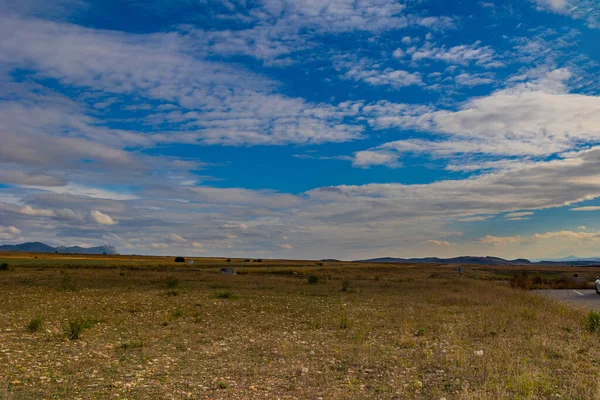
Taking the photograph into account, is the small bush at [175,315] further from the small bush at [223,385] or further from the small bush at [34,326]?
the small bush at [223,385]

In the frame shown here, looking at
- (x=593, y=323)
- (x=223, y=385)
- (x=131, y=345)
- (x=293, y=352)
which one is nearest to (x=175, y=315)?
(x=131, y=345)

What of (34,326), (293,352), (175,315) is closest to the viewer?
(293,352)

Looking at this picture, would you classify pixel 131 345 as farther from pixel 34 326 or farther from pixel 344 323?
pixel 344 323

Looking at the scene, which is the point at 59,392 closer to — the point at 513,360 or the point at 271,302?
the point at 513,360

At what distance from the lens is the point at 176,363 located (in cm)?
1310

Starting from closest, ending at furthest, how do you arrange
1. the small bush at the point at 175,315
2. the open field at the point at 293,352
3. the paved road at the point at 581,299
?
the open field at the point at 293,352 → the small bush at the point at 175,315 → the paved road at the point at 581,299

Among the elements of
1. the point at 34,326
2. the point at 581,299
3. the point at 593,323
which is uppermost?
the point at 593,323

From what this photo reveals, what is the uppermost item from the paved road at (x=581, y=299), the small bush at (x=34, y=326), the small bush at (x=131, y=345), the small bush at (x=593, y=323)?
the small bush at (x=593, y=323)

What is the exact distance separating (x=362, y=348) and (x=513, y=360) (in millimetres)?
4612

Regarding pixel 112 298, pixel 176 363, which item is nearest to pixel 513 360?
pixel 176 363

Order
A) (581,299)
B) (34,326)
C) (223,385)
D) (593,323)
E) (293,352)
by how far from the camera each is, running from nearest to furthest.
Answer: (223,385) → (293,352) → (34,326) → (593,323) → (581,299)

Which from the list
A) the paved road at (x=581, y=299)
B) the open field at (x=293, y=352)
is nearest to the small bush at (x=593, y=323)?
the open field at (x=293, y=352)

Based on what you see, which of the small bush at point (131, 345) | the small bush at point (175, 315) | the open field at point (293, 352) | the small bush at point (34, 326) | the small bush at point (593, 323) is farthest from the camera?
the small bush at point (175, 315)

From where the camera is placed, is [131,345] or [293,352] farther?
[131,345]
